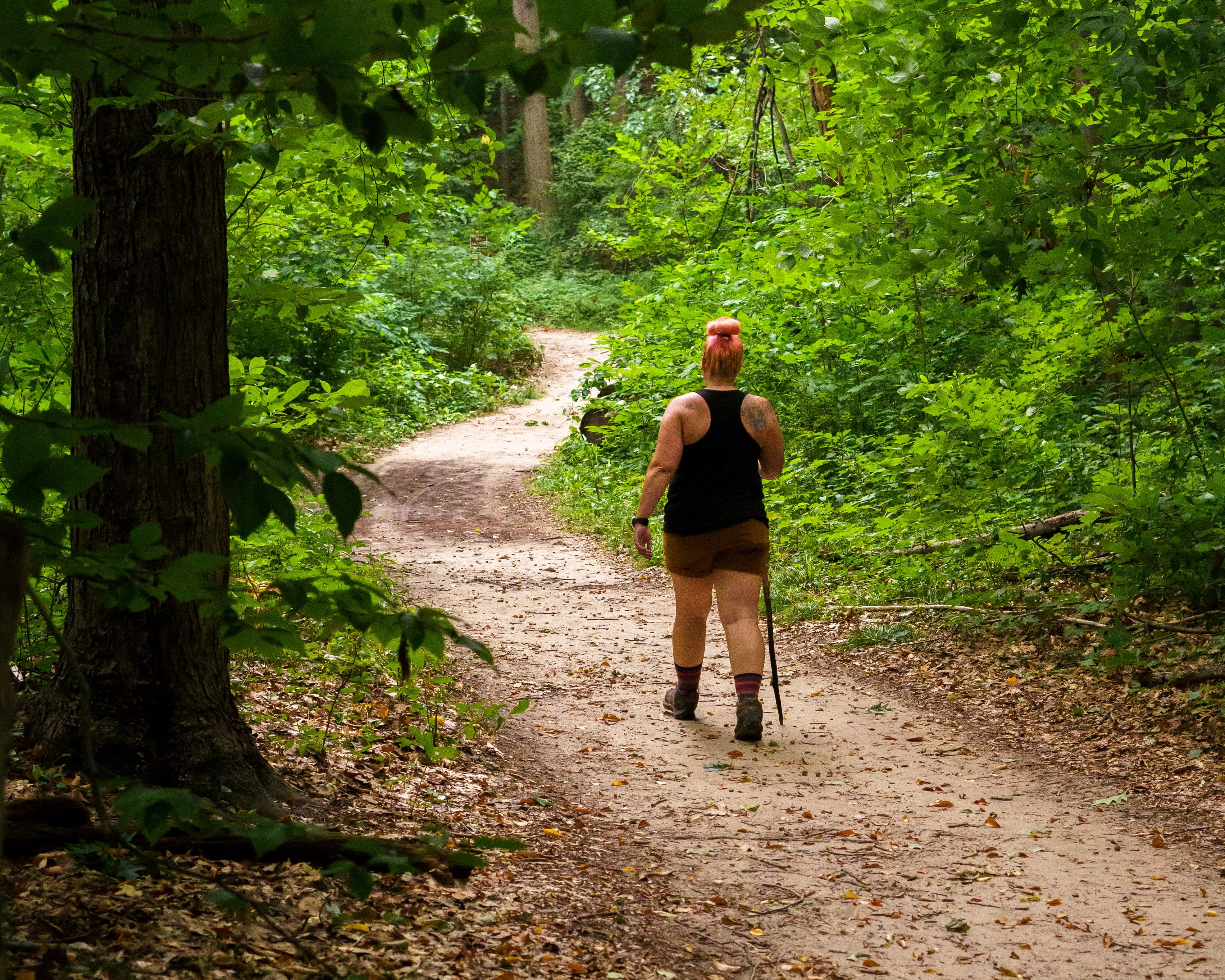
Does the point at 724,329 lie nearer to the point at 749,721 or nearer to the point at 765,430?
the point at 765,430

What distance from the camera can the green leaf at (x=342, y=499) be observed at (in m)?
1.60

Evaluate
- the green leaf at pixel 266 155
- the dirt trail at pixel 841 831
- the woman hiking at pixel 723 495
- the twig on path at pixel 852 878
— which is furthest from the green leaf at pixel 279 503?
the woman hiking at pixel 723 495

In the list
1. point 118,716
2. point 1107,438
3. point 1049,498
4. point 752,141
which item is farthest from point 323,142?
point 1107,438

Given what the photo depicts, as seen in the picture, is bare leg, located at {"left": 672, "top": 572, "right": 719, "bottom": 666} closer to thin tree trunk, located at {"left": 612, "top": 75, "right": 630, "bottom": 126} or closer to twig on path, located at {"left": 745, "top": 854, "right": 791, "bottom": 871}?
twig on path, located at {"left": 745, "top": 854, "right": 791, "bottom": 871}

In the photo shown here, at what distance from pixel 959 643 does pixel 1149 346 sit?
231cm

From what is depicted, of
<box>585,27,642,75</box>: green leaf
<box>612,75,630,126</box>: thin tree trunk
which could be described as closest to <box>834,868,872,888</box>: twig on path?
<box>585,27,642,75</box>: green leaf

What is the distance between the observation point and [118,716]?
352 cm

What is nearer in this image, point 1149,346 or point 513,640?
point 1149,346

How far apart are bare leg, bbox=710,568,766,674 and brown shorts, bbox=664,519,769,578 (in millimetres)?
43

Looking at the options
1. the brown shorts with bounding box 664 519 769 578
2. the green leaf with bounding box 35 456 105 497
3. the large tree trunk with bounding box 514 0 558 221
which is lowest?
the brown shorts with bounding box 664 519 769 578

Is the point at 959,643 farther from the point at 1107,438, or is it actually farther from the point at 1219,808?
the point at 1107,438

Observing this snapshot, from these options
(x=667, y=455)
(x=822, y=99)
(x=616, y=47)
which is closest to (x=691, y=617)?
(x=667, y=455)

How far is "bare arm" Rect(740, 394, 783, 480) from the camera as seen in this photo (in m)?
5.94

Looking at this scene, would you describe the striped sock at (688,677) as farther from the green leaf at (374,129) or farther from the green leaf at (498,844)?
the green leaf at (374,129)
